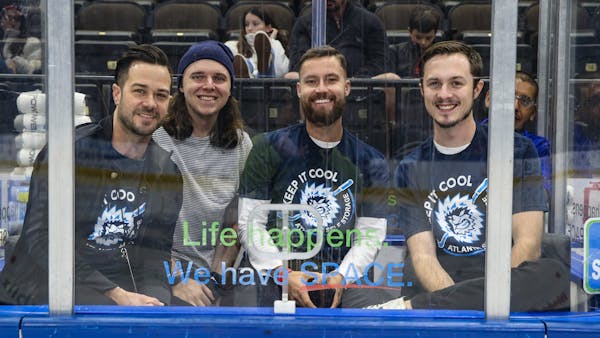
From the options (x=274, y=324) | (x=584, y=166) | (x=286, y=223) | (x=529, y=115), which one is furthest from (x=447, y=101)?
(x=274, y=324)

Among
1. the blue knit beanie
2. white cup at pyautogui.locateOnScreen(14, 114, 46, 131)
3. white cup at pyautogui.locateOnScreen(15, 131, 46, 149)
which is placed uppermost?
the blue knit beanie

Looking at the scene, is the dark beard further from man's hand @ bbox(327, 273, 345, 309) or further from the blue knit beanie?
man's hand @ bbox(327, 273, 345, 309)

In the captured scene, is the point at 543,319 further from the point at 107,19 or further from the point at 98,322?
the point at 107,19

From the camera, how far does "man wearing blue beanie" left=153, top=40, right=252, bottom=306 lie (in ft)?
9.54

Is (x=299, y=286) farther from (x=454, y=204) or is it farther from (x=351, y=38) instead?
(x=351, y=38)

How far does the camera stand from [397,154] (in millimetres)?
2902

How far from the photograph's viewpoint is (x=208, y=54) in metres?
2.88

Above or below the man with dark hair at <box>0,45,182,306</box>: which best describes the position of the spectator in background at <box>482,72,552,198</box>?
above

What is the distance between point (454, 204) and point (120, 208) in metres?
1.13

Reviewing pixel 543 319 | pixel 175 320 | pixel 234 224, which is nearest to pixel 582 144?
pixel 543 319

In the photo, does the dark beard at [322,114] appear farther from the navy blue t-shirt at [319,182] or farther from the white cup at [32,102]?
the white cup at [32,102]

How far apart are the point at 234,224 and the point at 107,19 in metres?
0.80

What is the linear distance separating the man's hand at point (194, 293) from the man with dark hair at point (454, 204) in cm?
60

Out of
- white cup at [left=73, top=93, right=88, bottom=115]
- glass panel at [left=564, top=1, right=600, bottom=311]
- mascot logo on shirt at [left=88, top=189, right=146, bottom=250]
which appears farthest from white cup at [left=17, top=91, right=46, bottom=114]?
glass panel at [left=564, top=1, right=600, bottom=311]
